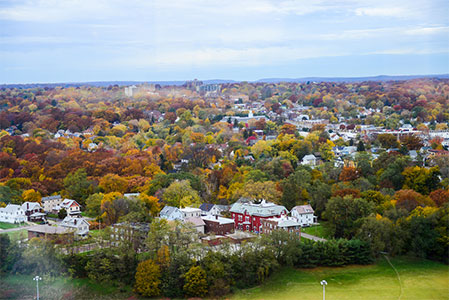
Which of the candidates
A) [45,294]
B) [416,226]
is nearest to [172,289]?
[45,294]

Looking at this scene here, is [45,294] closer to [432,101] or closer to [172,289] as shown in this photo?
[172,289]

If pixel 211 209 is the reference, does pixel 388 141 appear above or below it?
above

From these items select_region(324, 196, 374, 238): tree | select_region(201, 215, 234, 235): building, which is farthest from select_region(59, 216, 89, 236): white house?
select_region(324, 196, 374, 238): tree

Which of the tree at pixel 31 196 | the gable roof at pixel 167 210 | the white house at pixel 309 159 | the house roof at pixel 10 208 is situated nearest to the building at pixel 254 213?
the gable roof at pixel 167 210

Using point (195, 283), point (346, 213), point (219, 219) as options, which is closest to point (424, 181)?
point (346, 213)

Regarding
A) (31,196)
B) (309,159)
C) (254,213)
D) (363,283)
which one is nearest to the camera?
(363,283)

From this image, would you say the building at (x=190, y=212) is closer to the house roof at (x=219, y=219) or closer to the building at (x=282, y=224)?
the house roof at (x=219, y=219)

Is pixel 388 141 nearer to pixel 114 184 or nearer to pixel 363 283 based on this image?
pixel 114 184
